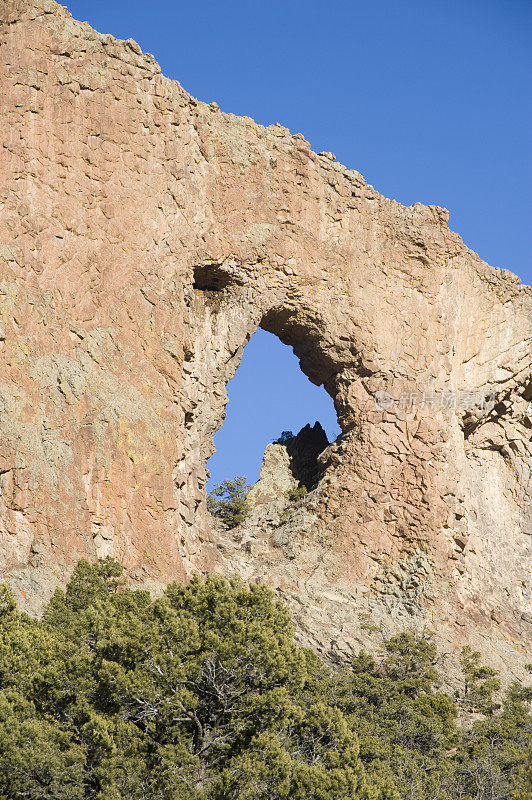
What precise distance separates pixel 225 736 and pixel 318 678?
10328 mm

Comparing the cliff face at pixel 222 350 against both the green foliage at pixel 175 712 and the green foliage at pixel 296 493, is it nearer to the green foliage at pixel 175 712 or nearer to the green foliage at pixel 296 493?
the green foliage at pixel 296 493

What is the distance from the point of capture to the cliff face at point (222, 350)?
111 ft

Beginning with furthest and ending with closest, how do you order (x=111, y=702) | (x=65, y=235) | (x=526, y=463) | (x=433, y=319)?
1. (x=526, y=463)
2. (x=433, y=319)
3. (x=65, y=235)
4. (x=111, y=702)

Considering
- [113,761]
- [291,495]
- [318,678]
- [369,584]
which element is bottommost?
[113,761]

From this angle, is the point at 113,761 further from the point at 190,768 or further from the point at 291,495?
the point at 291,495

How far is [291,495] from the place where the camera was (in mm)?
48062

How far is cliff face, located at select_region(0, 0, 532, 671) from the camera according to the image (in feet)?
111

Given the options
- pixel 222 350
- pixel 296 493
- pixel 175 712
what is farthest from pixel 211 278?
pixel 175 712

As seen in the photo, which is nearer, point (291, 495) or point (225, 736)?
point (225, 736)

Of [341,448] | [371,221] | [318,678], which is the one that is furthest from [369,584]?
[371,221]

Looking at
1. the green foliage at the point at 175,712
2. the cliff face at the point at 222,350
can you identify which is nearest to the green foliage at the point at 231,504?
the cliff face at the point at 222,350

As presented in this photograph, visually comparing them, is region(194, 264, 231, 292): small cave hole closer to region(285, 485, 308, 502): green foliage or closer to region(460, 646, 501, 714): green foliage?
region(285, 485, 308, 502): green foliage

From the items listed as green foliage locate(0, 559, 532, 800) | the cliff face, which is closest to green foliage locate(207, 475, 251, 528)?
the cliff face

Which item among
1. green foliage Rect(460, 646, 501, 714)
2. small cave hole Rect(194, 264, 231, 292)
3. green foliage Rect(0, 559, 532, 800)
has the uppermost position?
small cave hole Rect(194, 264, 231, 292)
